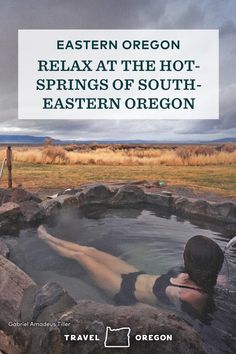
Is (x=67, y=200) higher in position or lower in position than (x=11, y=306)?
higher

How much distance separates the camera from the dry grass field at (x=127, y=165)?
6262mm

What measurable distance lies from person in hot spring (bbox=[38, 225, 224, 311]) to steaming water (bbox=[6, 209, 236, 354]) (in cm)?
13

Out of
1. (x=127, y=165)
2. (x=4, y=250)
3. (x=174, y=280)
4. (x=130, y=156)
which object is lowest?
(x=174, y=280)

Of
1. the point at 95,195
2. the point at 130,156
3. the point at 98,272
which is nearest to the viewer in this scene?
the point at 98,272

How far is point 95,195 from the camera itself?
19.6 ft

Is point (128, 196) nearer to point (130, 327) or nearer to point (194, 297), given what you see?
point (194, 297)

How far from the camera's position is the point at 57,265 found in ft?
12.8

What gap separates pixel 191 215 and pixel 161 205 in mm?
657

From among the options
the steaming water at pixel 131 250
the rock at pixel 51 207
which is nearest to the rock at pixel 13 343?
the steaming water at pixel 131 250

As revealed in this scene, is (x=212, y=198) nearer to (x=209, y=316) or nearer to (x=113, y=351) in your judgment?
(x=209, y=316)

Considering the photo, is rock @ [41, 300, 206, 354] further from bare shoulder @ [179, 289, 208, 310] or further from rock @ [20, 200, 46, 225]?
rock @ [20, 200, 46, 225]

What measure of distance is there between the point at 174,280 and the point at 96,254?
44.7 inches

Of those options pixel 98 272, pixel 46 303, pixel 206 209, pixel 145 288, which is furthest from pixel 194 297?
pixel 206 209

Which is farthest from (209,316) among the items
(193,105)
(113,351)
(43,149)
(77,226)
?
(43,149)
